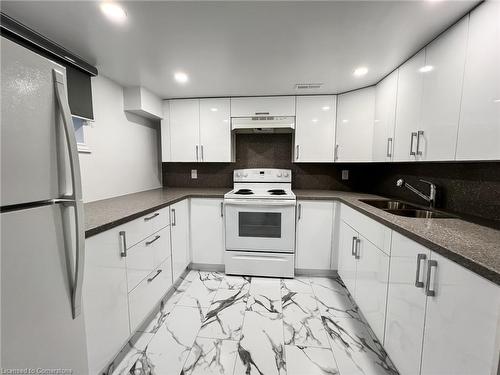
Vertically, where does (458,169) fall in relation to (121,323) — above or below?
above

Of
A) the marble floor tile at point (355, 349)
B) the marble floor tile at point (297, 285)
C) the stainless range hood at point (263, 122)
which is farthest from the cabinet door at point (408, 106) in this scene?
the marble floor tile at point (297, 285)

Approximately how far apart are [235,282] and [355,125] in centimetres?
213

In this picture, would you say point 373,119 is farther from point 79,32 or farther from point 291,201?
point 79,32

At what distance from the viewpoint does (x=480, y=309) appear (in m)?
0.68

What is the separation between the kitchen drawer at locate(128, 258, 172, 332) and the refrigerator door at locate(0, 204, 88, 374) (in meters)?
0.49

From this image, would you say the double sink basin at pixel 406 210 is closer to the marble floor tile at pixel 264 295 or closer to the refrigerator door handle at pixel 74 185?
the marble floor tile at pixel 264 295

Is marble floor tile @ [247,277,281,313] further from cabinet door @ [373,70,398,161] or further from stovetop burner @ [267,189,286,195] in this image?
cabinet door @ [373,70,398,161]

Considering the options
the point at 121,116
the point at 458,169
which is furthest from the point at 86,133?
the point at 458,169

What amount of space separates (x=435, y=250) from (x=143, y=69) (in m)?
2.30

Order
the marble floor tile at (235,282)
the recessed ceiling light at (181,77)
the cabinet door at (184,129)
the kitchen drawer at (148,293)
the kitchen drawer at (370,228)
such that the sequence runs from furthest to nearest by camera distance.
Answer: the cabinet door at (184,129), the marble floor tile at (235,282), the recessed ceiling light at (181,77), the kitchen drawer at (148,293), the kitchen drawer at (370,228)

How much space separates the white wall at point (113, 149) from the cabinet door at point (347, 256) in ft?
7.52

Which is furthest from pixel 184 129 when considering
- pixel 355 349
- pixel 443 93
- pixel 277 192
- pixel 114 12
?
pixel 355 349

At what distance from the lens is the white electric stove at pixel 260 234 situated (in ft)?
7.23

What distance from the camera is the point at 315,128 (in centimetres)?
245
